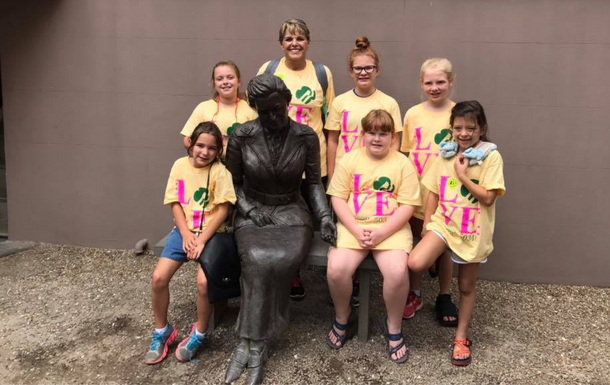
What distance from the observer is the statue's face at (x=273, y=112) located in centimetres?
291

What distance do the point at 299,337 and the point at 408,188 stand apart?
124cm

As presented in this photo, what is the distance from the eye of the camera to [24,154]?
4.81m

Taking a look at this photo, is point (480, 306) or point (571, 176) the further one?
point (571, 176)

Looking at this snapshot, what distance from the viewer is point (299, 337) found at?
327 centimetres

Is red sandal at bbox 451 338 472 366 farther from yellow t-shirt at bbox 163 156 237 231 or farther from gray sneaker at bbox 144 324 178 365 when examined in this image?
gray sneaker at bbox 144 324 178 365

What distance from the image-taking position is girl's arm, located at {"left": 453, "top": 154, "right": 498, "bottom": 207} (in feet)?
9.19

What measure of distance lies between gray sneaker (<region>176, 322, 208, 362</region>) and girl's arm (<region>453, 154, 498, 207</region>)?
1.85 metres

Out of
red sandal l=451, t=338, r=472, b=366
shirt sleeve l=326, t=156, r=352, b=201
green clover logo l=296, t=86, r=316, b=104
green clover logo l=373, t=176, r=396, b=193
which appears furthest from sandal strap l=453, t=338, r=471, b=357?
green clover logo l=296, t=86, r=316, b=104

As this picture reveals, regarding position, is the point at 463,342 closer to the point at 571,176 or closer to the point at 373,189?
the point at 373,189

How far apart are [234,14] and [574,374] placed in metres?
3.72

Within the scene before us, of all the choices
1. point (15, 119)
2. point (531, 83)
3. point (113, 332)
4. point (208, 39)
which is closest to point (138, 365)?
point (113, 332)

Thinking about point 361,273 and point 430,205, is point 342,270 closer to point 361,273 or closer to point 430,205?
point 361,273

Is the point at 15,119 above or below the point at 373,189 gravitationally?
above

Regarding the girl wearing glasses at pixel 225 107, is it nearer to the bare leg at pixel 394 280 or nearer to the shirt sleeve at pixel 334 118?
the shirt sleeve at pixel 334 118
